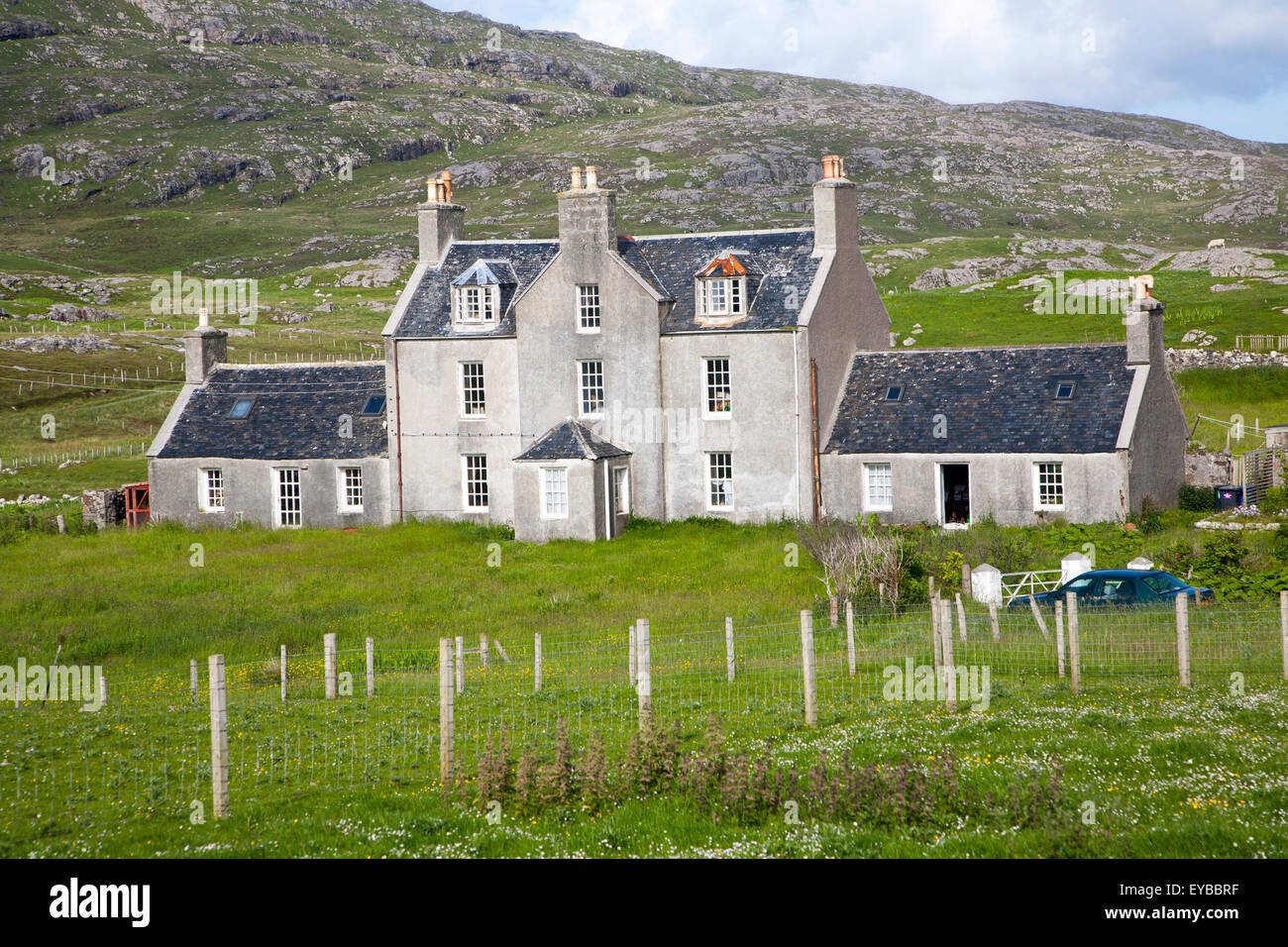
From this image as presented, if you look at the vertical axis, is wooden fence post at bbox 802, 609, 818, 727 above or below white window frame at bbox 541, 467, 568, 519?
below

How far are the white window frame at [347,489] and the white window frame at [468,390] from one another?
4.68 metres

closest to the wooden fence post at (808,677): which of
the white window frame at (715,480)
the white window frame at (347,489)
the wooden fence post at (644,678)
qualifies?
the wooden fence post at (644,678)

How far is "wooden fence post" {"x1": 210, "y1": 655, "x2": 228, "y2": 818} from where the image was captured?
1369 cm

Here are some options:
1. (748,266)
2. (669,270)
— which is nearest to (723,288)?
(748,266)

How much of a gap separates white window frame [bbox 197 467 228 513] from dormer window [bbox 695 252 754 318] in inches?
775

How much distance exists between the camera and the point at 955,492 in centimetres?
4266

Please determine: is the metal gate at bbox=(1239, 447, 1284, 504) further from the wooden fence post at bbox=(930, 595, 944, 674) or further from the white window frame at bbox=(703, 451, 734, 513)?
the wooden fence post at bbox=(930, 595, 944, 674)

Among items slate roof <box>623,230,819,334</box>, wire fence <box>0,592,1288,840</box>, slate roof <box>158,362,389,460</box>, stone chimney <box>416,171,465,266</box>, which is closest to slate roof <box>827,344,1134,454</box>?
slate roof <box>623,230,819,334</box>

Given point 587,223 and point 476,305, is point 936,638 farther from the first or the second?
point 476,305

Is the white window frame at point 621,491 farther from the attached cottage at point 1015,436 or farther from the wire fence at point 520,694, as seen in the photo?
the wire fence at point 520,694

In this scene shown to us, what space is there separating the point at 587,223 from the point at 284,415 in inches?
569

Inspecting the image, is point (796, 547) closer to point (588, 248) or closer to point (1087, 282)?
point (588, 248)
